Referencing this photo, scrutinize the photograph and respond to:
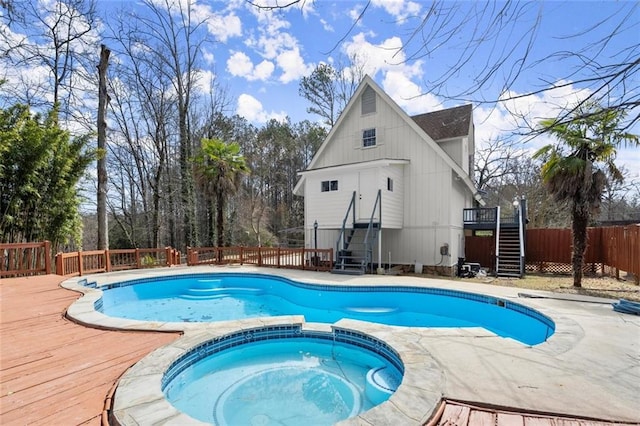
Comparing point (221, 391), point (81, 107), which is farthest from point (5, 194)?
point (221, 391)

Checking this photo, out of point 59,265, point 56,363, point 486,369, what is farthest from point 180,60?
point 486,369

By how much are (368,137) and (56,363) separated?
497 inches

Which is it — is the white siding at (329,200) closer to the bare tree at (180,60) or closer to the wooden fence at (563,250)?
the wooden fence at (563,250)

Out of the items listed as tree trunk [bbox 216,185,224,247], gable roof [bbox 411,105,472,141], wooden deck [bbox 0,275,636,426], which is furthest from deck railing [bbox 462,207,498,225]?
wooden deck [bbox 0,275,636,426]

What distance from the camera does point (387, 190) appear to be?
11.7 meters

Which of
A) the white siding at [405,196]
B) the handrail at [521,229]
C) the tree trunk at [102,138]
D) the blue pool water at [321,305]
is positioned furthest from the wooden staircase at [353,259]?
the tree trunk at [102,138]

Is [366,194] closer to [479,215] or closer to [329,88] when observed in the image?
[479,215]

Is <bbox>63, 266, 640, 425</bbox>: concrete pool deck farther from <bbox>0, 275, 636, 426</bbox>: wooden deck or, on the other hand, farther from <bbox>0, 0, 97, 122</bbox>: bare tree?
<bbox>0, 0, 97, 122</bbox>: bare tree

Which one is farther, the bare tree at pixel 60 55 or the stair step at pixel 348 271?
the bare tree at pixel 60 55

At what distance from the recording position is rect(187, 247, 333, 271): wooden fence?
12.2 metres

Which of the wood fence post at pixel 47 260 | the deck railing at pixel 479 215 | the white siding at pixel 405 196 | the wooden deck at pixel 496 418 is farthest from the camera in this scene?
the deck railing at pixel 479 215

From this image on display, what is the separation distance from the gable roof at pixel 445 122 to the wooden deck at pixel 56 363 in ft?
43.9

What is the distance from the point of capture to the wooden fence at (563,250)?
991 cm

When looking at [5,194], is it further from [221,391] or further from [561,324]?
[561,324]
